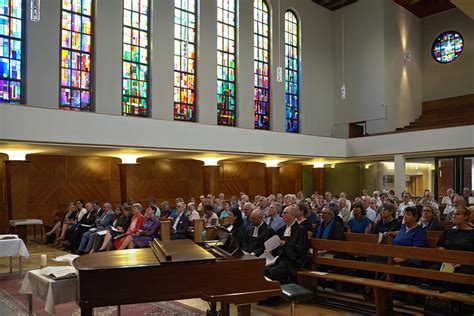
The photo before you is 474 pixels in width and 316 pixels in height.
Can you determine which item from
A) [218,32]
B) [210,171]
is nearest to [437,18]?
[218,32]

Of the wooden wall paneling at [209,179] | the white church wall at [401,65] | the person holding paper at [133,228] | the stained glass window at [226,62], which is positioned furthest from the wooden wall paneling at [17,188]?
the white church wall at [401,65]

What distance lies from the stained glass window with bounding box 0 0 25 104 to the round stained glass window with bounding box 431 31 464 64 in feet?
56.8

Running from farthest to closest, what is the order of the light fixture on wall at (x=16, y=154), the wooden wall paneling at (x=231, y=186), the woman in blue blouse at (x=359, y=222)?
the wooden wall paneling at (x=231, y=186) → the light fixture on wall at (x=16, y=154) → the woman in blue blouse at (x=359, y=222)

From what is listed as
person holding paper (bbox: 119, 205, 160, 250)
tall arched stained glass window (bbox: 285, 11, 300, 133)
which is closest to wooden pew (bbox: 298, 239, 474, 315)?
person holding paper (bbox: 119, 205, 160, 250)

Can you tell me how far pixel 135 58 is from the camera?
559 inches

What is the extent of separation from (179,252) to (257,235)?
251 cm

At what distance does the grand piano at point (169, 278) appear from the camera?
298 cm

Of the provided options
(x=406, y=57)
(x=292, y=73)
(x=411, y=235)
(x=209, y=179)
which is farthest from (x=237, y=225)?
(x=406, y=57)

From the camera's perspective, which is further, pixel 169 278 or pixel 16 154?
pixel 16 154

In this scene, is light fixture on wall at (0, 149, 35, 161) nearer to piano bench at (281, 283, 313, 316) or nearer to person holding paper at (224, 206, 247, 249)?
person holding paper at (224, 206, 247, 249)

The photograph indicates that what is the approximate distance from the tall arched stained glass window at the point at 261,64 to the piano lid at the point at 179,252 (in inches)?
544

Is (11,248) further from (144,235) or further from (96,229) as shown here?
(96,229)

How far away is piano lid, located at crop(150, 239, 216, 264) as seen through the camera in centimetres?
315

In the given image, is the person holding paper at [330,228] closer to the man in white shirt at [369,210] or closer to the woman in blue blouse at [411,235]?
the woman in blue blouse at [411,235]
